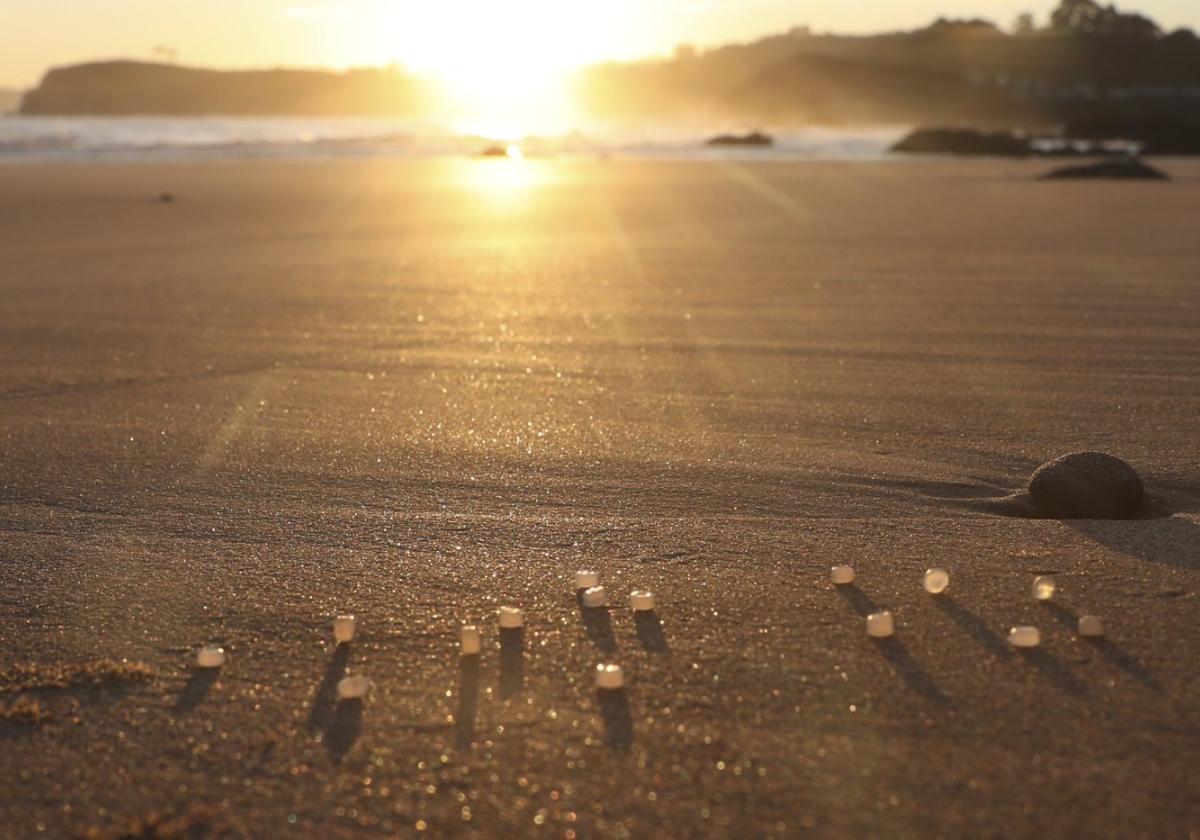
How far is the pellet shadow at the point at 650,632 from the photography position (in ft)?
9.48

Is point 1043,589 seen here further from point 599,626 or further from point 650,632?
point 599,626

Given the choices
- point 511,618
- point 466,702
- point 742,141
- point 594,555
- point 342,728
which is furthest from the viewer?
point 742,141

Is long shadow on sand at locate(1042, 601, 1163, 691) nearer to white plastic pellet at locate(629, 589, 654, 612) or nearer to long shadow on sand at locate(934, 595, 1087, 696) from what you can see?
long shadow on sand at locate(934, 595, 1087, 696)

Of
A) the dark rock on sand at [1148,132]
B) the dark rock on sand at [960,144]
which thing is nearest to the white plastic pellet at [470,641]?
the dark rock on sand at [960,144]

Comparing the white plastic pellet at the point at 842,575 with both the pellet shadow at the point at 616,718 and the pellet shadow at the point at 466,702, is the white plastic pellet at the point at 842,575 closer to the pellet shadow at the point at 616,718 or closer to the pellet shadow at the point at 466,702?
the pellet shadow at the point at 616,718

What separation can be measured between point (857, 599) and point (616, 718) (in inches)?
32.3

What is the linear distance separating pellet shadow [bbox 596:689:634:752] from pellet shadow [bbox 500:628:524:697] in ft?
0.57

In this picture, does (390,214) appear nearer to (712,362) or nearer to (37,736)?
(712,362)

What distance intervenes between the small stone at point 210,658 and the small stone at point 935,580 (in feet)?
5.20

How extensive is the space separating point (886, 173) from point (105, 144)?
799 inches

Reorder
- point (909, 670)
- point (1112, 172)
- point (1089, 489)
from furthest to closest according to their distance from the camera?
point (1112, 172) < point (1089, 489) < point (909, 670)

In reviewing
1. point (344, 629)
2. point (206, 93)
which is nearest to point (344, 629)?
point (344, 629)

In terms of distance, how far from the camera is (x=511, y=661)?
2836mm

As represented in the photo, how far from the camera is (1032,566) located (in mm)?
3320
